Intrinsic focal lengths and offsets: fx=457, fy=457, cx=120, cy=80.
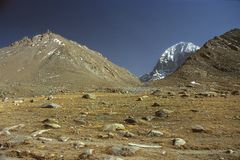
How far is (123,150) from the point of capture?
21438mm

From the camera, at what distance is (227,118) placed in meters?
28.3

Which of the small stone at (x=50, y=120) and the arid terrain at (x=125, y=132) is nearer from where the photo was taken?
the arid terrain at (x=125, y=132)

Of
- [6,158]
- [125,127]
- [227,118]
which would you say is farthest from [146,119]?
[6,158]

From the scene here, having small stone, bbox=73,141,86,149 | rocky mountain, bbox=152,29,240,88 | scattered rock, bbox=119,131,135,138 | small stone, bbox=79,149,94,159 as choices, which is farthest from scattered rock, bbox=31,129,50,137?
rocky mountain, bbox=152,29,240,88

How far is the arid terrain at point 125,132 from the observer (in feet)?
70.0

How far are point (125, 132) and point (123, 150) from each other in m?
3.91

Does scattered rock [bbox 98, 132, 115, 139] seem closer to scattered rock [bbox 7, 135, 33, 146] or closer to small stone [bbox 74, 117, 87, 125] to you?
scattered rock [bbox 7, 135, 33, 146]

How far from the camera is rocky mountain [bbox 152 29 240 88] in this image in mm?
78125

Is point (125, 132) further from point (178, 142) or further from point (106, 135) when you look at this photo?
point (178, 142)

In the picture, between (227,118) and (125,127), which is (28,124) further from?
(227,118)

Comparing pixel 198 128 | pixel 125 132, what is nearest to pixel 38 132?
→ pixel 125 132

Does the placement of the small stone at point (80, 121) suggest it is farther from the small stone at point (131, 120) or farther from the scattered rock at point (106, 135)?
the scattered rock at point (106, 135)

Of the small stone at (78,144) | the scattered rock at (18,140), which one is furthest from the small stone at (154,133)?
the scattered rock at (18,140)

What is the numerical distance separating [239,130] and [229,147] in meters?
3.47
